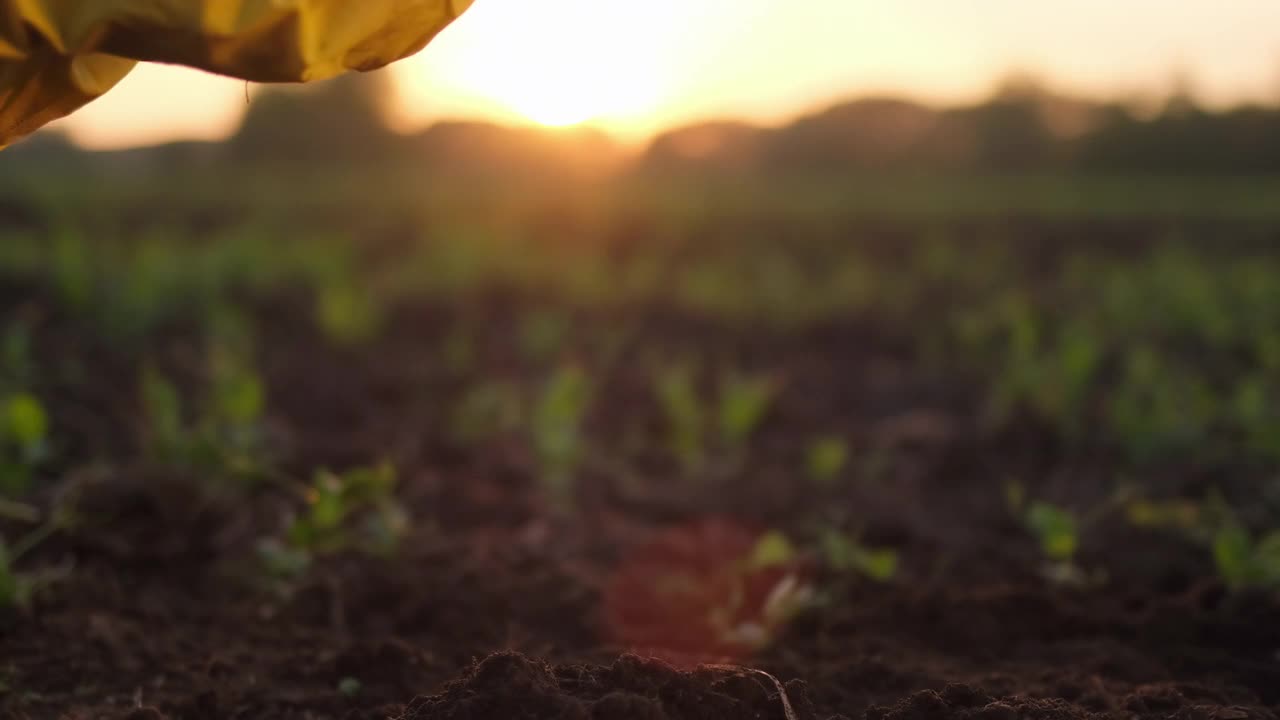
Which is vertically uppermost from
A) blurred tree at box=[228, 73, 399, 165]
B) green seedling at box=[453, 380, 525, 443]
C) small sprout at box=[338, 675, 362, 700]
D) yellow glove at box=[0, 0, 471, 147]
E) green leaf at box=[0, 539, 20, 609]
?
blurred tree at box=[228, 73, 399, 165]

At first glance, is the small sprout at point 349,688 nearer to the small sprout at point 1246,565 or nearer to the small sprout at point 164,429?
the small sprout at point 164,429

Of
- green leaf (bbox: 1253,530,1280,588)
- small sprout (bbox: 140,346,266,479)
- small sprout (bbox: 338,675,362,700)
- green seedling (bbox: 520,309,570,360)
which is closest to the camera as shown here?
small sprout (bbox: 338,675,362,700)

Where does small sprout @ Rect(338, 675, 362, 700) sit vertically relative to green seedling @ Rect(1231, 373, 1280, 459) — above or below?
below

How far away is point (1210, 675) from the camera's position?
2.08m

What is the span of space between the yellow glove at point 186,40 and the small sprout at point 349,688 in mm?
957

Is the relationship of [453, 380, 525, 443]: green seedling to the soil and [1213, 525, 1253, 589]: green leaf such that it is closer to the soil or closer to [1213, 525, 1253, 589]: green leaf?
the soil

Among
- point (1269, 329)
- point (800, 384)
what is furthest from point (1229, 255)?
point (800, 384)

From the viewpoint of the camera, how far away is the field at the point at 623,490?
6.35ft

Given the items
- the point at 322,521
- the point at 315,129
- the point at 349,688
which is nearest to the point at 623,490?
the point at 322,521

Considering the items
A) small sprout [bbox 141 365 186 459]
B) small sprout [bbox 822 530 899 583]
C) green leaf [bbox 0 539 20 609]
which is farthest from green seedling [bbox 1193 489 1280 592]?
small sprout [bbox 141 365 186 459]

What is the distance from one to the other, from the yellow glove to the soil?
0.85 meters

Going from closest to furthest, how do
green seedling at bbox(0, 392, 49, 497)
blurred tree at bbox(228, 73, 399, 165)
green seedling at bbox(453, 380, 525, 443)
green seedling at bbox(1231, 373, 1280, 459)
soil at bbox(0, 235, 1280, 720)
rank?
soil at bbox(0, 235, 1280, 720), green seedling at bbox(0, 392, 49, 497), green seedling at bbox(1231, 373, 1280, 459), green seedling at bbox(453, 380, 525, 443), blurred tree at bbox(228, 73, 399, 165)

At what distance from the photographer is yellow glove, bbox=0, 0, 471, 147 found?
1.45 metres

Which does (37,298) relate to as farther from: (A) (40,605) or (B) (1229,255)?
(B) (1229,255)
